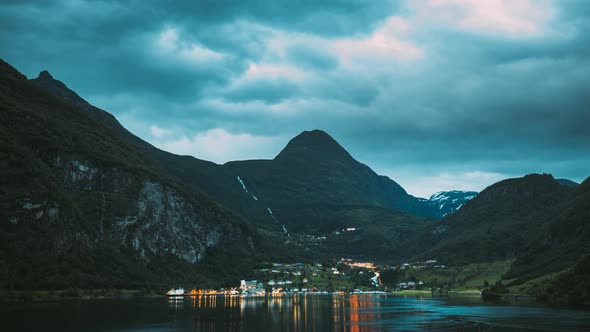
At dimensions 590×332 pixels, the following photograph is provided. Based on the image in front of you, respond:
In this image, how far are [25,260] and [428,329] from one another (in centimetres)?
13739

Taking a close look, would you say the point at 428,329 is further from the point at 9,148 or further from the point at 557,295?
the point at 9,148

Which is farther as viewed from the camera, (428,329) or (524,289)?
(524,289)

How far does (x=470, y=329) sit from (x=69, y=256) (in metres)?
156

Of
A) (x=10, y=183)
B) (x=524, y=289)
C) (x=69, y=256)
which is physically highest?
(x=10, y=183)

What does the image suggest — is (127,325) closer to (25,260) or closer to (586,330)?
(586,330)

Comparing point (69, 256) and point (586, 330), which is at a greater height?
point (69, 256)

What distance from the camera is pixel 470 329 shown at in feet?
255

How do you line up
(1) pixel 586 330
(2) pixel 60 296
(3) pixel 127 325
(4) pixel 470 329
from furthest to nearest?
(2) pixel 60 296, (3) pixel 127 325, (4) pixel 470 329, (1) pixel 586 330

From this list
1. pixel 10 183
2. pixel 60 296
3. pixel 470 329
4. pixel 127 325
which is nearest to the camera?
pixel 470 329

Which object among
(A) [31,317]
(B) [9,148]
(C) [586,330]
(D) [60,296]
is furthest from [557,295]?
(B) [9,148]

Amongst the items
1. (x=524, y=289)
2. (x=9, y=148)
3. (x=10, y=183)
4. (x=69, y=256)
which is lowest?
(x=524, y=289)

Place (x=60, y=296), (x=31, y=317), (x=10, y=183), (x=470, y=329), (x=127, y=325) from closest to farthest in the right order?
1. (x=470, y=329)
2. (x=127, y=325)
3. (x=31, y=317)
4. (x=60, y=296)
5. (x=10, y=183)

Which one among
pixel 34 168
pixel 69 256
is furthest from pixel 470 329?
pixel 34 168

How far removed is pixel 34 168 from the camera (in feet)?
650
